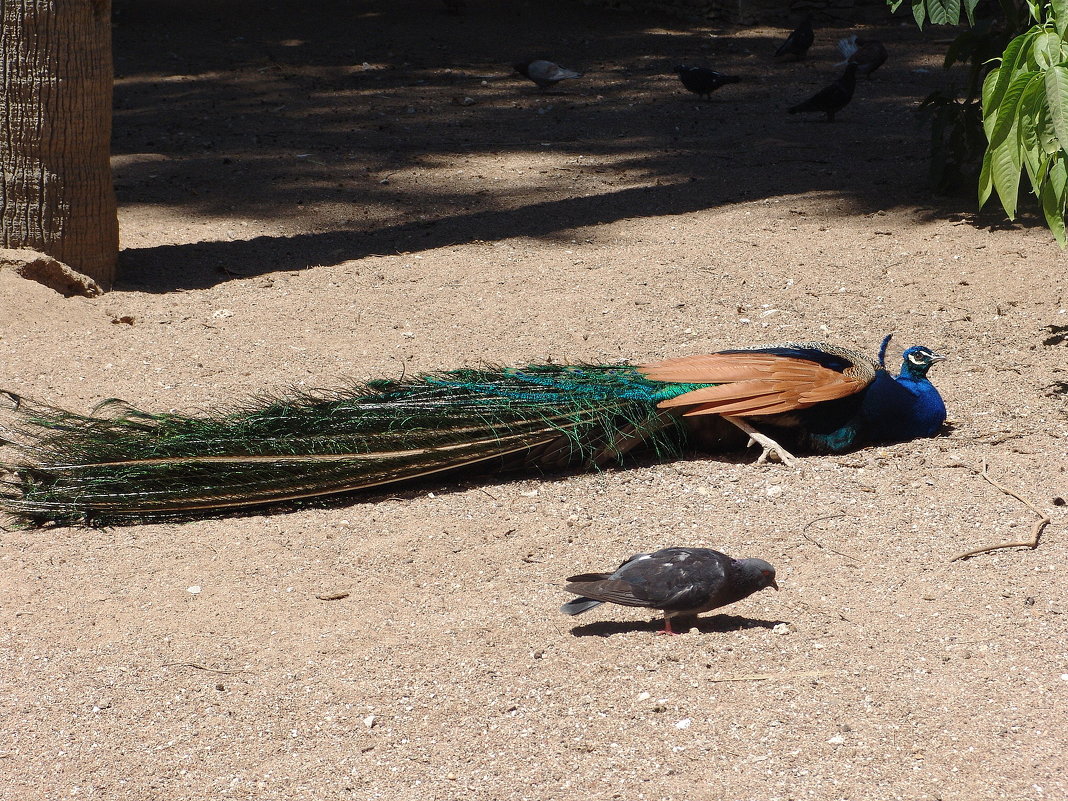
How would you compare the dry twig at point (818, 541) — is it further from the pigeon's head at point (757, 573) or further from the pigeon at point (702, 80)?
the pigeon at point (702, 80)

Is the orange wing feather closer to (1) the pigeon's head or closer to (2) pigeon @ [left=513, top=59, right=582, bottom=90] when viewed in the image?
(1) the pigeon's head

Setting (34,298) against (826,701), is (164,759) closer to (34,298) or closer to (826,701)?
(826,701)

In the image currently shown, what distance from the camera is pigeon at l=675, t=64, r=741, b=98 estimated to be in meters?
11.3

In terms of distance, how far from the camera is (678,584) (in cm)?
309

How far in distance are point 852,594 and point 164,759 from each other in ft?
6.88

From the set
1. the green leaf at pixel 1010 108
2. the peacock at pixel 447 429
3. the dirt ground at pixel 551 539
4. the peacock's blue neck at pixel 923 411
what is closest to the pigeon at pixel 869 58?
the dirt ground at pixel 551 539

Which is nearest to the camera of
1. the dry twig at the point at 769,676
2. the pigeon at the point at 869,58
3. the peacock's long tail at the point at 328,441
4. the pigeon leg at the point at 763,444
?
the dry twig at the point at 769,676

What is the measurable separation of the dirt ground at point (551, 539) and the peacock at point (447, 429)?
0.41ft

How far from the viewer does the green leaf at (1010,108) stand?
11.0 feet

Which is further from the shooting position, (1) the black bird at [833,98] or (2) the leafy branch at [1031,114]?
(1) the black bird at [833,98]

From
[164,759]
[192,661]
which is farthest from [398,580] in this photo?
[164,759]

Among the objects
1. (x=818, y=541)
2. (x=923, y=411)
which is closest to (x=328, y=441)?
(x=818, y=541)

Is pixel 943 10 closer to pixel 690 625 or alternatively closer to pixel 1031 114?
pixel 1031 114

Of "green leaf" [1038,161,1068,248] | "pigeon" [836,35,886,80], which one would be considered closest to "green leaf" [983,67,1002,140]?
"green leaf" [1038,161,1068,248]
